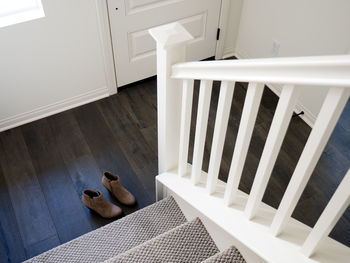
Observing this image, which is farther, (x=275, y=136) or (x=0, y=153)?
(x=0, y=153)

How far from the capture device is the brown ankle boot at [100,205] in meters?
2.19

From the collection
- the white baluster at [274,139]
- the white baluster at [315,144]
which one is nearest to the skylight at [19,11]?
the white baluster at [274,139]

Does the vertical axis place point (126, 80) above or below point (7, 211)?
above

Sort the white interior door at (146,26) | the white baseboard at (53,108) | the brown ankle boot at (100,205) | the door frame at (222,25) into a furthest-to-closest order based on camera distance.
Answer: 1. the door frame at (222,25)
2. the white baseboard at (53,108)
3. the white interior door at (146,26)
4. the brown ankle boot at (100,205)

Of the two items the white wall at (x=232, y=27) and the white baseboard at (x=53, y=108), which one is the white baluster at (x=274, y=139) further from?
the white wall at (x=232, y=27)

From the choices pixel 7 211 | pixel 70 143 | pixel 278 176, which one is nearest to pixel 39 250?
pixel 7 211

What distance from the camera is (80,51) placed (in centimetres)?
256

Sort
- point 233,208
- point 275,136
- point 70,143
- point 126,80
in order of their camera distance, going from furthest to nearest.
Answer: point 126,80, point 70,143, point 233,208, point 275,136

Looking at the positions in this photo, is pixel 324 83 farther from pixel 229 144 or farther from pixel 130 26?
pixel 130 26

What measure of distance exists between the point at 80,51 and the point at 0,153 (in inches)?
35.7

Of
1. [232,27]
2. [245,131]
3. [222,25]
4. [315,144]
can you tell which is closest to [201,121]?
[245,131]

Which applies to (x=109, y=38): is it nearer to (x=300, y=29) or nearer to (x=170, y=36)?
(x=300, y=29)

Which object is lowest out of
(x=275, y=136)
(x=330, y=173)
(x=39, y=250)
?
(x=39, y=250)

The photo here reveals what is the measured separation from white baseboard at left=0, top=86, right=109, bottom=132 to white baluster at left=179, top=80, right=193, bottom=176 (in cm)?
142
